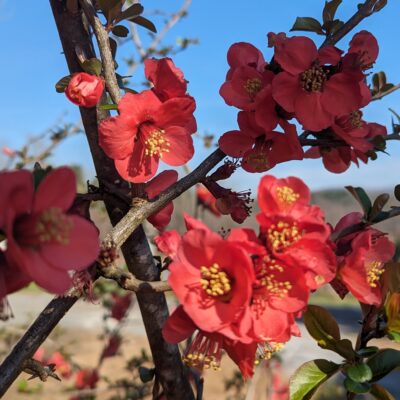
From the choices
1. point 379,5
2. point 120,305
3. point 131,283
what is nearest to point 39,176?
Result: point 131,283

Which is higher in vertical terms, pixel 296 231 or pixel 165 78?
pixel 165 78

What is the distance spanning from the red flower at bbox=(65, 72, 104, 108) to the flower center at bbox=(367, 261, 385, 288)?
0.45 meters

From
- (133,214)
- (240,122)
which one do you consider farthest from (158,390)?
(240,122)

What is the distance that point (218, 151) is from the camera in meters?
0.82

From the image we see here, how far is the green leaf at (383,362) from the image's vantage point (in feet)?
2.37

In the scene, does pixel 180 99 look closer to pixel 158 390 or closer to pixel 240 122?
pixel 240 122

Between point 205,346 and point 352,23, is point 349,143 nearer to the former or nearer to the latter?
point 352,23

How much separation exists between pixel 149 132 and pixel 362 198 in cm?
32

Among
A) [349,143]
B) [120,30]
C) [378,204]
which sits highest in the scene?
[120,30]

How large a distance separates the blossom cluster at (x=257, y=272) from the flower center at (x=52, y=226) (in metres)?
0.13

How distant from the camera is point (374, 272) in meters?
0.74

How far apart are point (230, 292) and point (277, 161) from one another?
297mm

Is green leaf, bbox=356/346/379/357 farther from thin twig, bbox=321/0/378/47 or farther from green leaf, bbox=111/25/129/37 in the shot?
green leaf, bbox=111/25/129/37

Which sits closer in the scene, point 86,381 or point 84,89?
point 84,89
